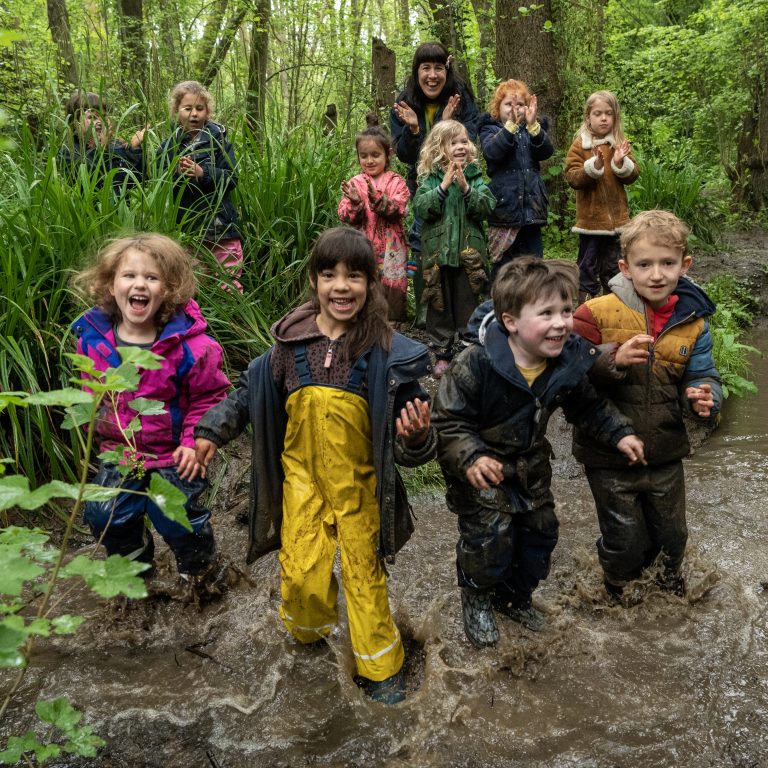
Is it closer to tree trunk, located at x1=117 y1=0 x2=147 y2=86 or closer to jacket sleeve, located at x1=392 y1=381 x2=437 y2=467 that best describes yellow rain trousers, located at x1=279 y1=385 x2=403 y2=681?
jacket sleeve, located at x1=392 y1=381 x2=437 y2=467

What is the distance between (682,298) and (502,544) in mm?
1317

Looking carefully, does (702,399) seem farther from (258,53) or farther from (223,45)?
(223,45)

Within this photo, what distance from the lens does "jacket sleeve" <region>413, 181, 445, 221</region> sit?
17.0ft

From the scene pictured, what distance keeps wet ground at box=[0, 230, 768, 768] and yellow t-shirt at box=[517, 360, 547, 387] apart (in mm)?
1150

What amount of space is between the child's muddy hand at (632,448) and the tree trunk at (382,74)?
236 inches

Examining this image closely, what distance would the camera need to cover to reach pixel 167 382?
309 centimetres

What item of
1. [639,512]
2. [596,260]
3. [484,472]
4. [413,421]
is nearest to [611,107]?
[596,260]

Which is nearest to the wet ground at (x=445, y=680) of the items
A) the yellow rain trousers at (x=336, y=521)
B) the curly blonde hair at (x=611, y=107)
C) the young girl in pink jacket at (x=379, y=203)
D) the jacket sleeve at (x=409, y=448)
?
the yellow rain trousers at (x=336, y=521)

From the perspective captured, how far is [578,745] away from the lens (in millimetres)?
2551

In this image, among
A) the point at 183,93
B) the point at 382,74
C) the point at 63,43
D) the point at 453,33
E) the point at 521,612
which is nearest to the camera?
the point at 521,612

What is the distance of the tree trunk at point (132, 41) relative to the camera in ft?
20.5

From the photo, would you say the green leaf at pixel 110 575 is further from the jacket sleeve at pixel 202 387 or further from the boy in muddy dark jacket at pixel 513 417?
the jacket sleeve at pixel 202 387

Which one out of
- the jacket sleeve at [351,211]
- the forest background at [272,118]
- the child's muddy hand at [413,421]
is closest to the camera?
the child's muddy hand at [413,421]

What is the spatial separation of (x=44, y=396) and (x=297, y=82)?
659 cm
